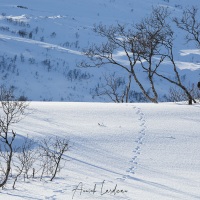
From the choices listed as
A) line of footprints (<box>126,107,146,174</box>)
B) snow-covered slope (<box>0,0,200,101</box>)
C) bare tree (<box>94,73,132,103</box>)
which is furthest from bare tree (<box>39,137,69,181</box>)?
snow-covered slope (<box>0,0,200,101</box>)

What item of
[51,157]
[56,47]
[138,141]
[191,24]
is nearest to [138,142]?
[138,141]

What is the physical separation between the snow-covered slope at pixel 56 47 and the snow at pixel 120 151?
52.2 m

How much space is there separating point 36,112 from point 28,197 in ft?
19.8

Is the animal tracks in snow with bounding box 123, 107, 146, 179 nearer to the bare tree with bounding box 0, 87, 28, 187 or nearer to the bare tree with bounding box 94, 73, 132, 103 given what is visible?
the bare tree with bounding box 0, 87, 28, 187

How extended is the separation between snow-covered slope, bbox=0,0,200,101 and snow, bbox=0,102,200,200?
5222 cm

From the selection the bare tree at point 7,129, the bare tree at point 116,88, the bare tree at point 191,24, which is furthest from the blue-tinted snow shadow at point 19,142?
the bare tree at point 116,88

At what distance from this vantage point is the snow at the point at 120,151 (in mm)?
5527

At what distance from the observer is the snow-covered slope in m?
68.6

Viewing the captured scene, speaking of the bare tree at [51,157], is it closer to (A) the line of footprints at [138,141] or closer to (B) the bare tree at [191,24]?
(A) the line of footprints at [138,141]

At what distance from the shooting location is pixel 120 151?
8164 millimetres

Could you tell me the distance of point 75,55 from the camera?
79.6 metres

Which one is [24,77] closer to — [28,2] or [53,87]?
[53,87]

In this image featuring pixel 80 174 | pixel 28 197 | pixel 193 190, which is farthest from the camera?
pixel 80 174

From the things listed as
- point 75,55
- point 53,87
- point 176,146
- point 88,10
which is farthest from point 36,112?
point 88,10
